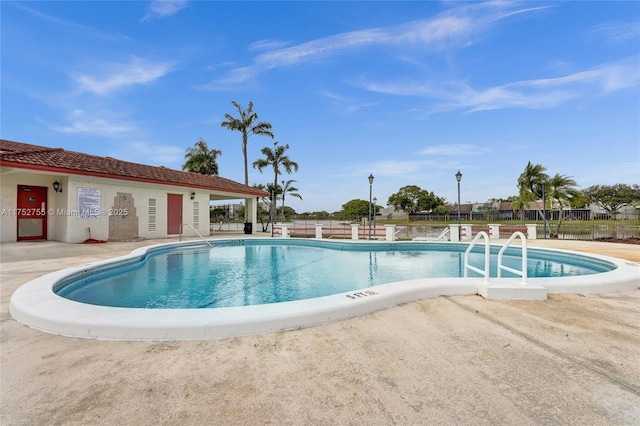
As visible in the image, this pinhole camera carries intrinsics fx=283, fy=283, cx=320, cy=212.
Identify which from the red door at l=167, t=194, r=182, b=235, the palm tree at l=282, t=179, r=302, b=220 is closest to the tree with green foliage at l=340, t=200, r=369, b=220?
the palm tree at l=282, t=179, r=302, b=220

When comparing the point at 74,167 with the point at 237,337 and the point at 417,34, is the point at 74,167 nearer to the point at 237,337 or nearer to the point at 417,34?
the point at 237,337

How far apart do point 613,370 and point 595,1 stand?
12.6m

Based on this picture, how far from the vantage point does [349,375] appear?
2.11 metres

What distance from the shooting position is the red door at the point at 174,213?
584 inches

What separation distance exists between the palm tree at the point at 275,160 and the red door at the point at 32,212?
16.3m

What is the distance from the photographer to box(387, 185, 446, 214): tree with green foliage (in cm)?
6291

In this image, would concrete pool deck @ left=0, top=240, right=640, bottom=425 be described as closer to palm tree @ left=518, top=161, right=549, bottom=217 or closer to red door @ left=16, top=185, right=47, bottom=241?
red door @ left=16, top=185, right=47, bottom=241

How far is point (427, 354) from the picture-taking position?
7.98 feet

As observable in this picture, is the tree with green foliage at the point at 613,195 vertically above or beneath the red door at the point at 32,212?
above

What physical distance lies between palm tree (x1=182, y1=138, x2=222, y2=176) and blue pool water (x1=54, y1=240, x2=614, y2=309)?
17967 millimetres

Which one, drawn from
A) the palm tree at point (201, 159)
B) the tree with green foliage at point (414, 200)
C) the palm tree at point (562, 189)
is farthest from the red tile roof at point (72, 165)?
the tree with green foliage at point (414, 200)

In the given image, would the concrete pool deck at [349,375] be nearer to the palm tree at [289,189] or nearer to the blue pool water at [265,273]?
the blue pool water at [265,273]

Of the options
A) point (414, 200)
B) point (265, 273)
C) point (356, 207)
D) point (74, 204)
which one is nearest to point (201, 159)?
point (74, 204)

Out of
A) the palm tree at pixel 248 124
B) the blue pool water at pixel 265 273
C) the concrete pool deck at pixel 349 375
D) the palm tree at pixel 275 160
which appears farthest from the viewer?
the palm tree at pixel 275 160
